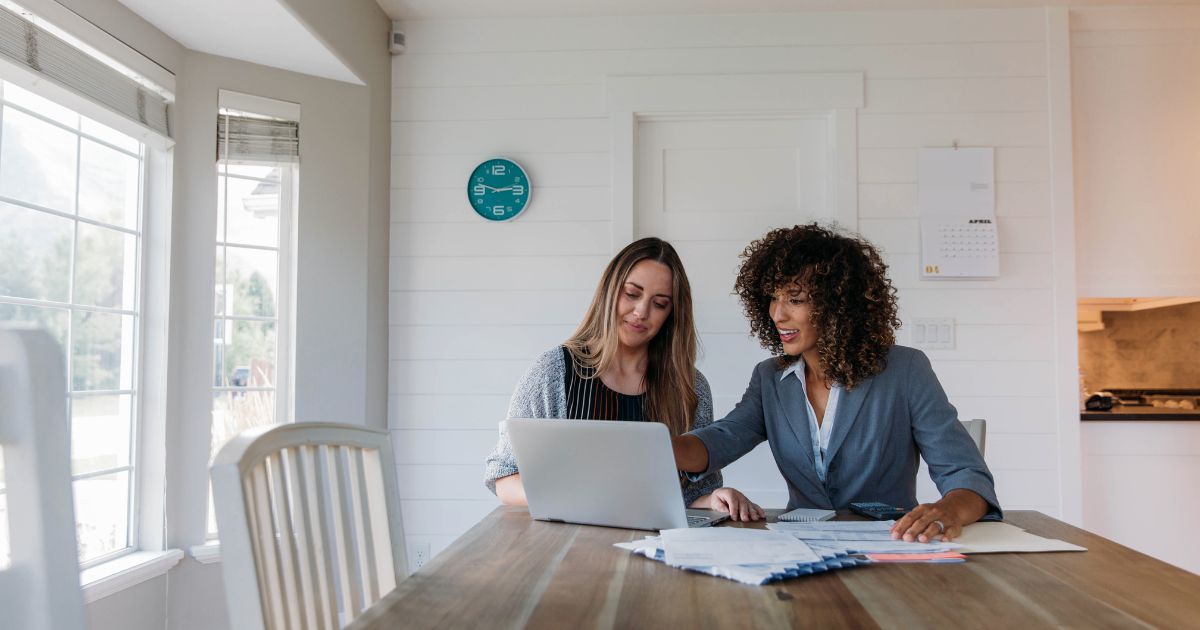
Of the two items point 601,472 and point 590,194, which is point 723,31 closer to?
point 590,194

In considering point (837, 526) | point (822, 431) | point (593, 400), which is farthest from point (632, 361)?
point (837, 526)

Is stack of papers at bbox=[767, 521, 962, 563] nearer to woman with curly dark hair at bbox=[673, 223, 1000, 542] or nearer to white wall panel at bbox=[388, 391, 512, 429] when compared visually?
woman with curly dark hair at bbox=[673, 223, 1000, 542]

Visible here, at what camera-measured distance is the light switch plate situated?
350 centimetres

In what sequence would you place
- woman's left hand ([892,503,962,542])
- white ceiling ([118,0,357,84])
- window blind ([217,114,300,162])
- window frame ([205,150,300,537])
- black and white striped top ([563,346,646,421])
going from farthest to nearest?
window frame ([205,150,300,537]) → window blind ([217,114,300,162]) → white ceiling ([118,0,357,84]) → black and white striped top ([563,346,646,421]) → woman's left hand ([892,503,962,542])

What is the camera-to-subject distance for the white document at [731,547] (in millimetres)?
1278

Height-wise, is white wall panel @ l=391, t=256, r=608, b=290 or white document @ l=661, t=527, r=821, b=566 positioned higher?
white wall panel @ l=391, t=256, r=608, b=290

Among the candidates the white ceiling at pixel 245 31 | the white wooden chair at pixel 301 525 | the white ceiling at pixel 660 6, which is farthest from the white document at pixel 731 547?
the white ceiling at pixel 660 6

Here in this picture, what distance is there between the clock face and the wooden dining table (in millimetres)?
2315

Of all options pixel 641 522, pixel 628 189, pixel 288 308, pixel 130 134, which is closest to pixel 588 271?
pixel 628 189

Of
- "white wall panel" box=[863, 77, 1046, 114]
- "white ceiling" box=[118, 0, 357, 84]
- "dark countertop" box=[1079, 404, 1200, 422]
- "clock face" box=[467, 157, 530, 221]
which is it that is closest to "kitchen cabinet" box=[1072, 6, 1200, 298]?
"white wall panel" box=[863, 77, 1046, 114]

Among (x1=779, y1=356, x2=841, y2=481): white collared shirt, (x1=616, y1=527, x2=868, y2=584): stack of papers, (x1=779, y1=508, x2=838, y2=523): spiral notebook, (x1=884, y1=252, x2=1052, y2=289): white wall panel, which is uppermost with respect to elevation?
(x1=884, y1=252, x2=1052, y2=289): white wall panel

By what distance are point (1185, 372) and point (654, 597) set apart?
3.57m

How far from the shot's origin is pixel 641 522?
1.62 m

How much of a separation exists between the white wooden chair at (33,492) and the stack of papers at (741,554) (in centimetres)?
79
